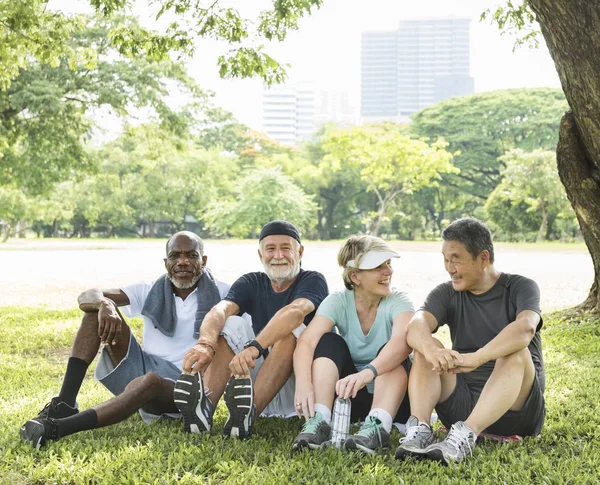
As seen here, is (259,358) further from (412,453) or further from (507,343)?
(507,343)

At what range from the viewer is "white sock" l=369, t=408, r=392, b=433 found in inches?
140

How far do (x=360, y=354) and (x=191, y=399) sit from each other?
94 centimetres

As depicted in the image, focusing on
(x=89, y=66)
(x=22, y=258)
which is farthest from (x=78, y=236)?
(x=89, y=66)

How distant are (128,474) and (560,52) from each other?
425 cm

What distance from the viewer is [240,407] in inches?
146

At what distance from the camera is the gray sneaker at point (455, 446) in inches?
133

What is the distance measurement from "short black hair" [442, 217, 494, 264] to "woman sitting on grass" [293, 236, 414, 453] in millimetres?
364

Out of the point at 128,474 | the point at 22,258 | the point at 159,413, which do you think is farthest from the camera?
the point at 22,258

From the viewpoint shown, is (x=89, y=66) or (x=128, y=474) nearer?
(x=128, y=474)

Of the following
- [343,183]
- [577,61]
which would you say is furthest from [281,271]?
[343,183]

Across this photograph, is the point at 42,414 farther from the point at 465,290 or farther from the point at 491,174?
the point at 491,174

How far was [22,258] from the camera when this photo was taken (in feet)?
77.6

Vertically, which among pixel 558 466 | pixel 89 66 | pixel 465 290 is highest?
pixel 89 66

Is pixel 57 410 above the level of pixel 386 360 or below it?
below
